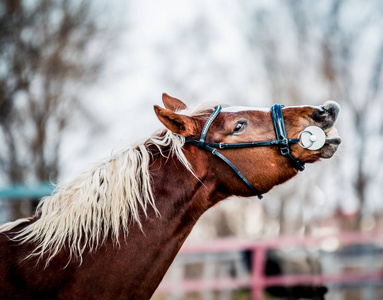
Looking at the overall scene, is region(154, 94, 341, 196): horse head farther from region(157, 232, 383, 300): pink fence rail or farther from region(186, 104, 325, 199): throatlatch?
region(157, 232, 383, 300): pink fence rail

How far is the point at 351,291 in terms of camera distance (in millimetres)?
7926

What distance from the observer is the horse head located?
2.76 metres

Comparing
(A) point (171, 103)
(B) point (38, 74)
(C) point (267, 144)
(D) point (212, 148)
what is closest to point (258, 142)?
(C) point (267, 144)

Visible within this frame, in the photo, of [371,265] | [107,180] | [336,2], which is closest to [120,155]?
[107,180]

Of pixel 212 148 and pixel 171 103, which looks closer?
pixel 212 148

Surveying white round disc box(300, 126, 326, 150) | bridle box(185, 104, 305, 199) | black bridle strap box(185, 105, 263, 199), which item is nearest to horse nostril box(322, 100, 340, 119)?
white round disc box(300, 126, 326, 150)

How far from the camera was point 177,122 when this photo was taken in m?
2.76

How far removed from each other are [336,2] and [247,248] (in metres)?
11.1

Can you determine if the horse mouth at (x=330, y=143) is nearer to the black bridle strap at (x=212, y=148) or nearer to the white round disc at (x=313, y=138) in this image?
the white round disc at (x=313, y=138)

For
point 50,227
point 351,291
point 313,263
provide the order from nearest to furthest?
point 50,227
point 313,263
point 351,291

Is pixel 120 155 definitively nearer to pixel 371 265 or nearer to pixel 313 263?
pixel 313 263

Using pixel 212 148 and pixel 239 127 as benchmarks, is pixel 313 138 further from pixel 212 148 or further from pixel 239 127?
A: pixel 212 148

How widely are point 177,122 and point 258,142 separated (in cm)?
60

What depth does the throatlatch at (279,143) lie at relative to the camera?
8.91 ft
